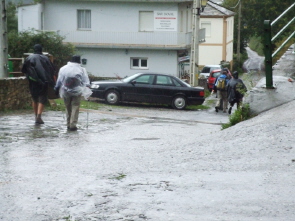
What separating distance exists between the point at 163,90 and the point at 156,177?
19.8 metres

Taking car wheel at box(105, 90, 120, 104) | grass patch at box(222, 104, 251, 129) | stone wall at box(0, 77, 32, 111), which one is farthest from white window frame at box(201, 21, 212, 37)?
grass patch at box(222, 104, 251, 129)

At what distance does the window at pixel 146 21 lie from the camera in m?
43.0

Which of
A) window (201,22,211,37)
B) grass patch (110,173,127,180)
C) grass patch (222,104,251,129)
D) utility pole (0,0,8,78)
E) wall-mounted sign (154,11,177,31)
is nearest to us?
grass patch (110,173,127,180)

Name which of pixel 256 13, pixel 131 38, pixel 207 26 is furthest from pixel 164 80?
pixel 256 13

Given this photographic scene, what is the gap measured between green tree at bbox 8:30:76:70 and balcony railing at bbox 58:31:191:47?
10278mm

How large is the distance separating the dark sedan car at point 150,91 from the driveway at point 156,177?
1519 cm

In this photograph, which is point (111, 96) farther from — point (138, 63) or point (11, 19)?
point (11, 19)

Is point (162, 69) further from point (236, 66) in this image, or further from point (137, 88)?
point (236, 66)

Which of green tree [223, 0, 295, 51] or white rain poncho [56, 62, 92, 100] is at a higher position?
green tree [223, 0, 295, 51]

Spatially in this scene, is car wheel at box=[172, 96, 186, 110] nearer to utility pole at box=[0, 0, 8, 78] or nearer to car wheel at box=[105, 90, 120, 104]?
car wheel at box=[105, 90, 120, 104]

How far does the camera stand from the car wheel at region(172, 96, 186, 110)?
2667 cm

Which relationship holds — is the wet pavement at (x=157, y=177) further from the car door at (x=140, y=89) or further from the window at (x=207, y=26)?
the window at (x=207, y=26)

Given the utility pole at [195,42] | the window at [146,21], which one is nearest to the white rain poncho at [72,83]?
the utility pole at [195,42]

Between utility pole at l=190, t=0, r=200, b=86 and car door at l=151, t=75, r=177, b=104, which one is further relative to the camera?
utility pole at l=190, t=0, r=200, b=86
